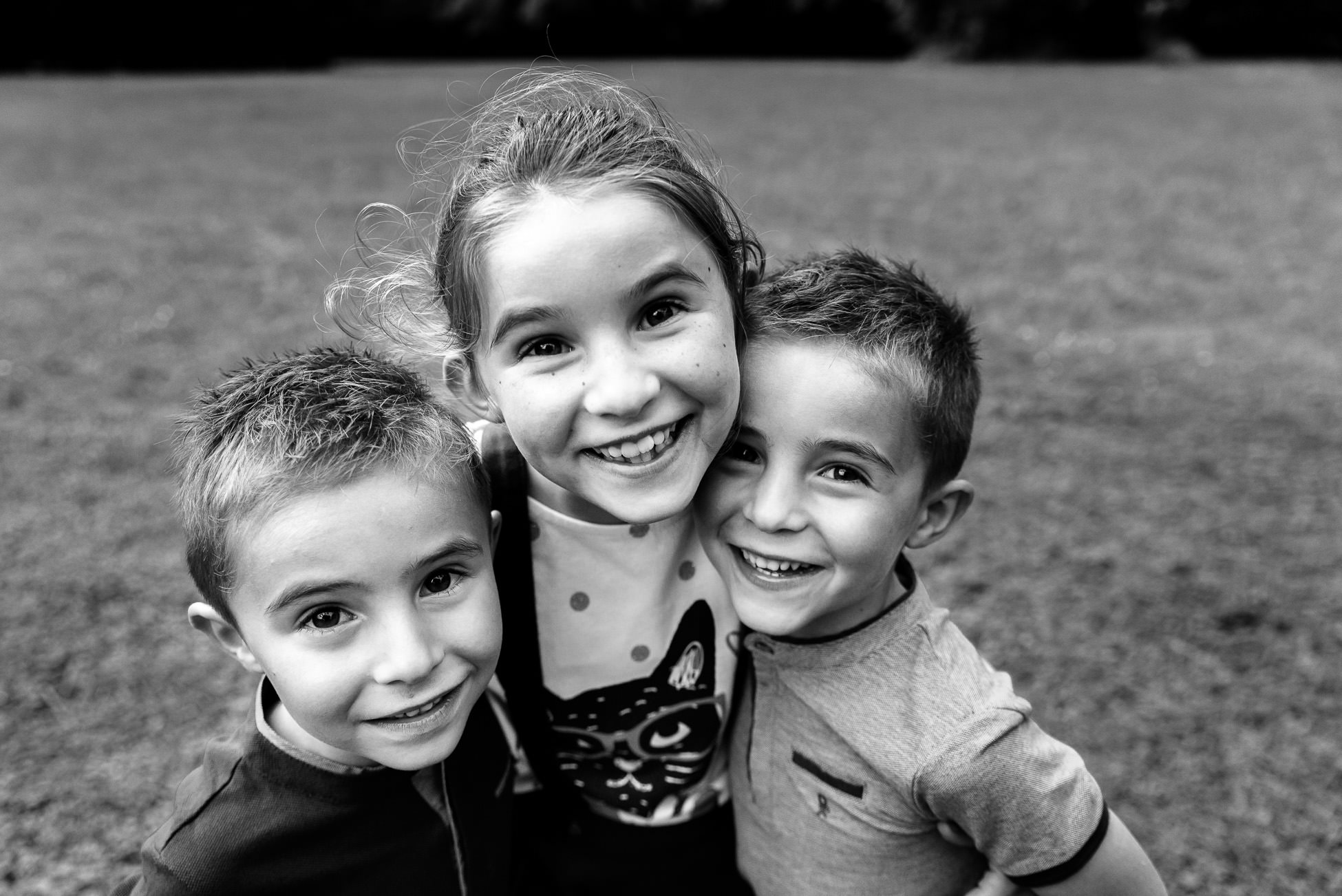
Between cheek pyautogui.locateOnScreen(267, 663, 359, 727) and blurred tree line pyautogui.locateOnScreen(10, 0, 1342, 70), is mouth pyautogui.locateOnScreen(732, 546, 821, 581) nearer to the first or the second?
cheek pyautogui.locateOnScreen(267, 663, 359, 727)

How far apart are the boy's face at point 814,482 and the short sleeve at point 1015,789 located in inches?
11.5

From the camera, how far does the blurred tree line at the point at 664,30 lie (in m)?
24.8

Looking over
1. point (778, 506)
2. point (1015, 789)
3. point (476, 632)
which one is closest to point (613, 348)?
point (778, 506)

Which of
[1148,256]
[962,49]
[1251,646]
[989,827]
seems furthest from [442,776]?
[962,49]

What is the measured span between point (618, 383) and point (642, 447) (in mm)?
118

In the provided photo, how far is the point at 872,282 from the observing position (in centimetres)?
192

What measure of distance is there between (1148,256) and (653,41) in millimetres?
26129

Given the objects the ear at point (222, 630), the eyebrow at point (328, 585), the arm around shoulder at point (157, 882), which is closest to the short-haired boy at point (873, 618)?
the eyebrow at point (328, 585)

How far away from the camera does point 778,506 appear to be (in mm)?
1821

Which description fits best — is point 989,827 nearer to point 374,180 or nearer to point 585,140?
point 585,140

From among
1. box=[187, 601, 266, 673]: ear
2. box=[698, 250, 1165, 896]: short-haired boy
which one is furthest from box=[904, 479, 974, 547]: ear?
box=[187, 601, 266, 673]: ear

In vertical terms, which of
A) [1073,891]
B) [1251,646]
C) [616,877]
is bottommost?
[1251,646]

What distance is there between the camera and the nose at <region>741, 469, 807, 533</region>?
71.6 inches

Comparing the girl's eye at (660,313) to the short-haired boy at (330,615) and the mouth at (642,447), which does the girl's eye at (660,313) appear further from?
the short-haired boy at (330,615)
